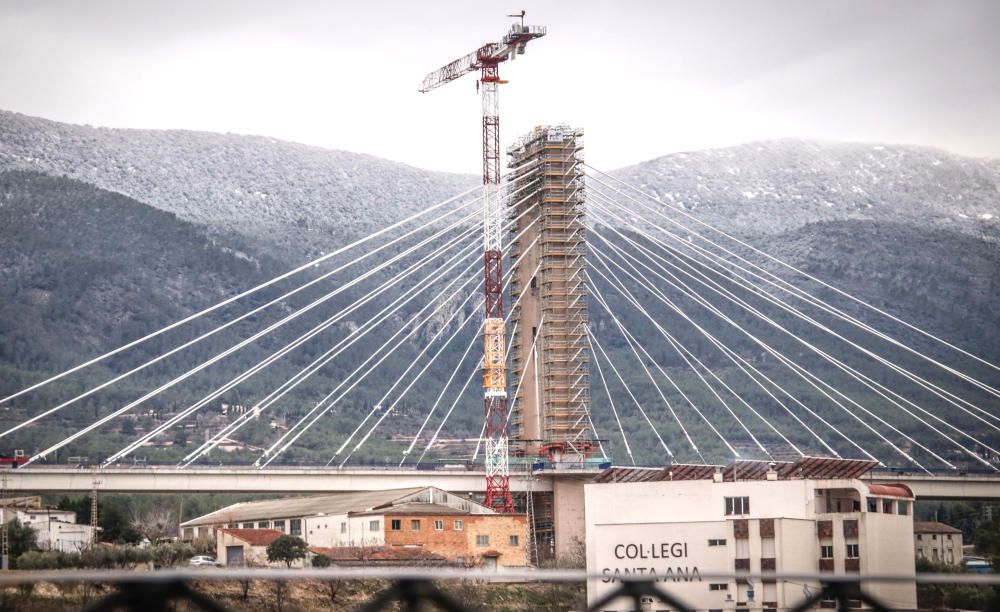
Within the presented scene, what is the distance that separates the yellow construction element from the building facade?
75.6ft

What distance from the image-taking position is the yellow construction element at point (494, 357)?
83.2 m

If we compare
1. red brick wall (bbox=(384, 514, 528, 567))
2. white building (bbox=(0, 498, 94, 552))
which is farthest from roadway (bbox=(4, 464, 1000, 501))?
red brick wall (bbox=(384, 514, 528, 567))

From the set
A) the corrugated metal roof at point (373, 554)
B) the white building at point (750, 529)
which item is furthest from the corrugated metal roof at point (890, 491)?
the corrugated metal roof at point (373, 554)

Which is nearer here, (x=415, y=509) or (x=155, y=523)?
(x=415, y=509)

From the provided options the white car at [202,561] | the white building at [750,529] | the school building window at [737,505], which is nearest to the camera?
the white building at [750,529]

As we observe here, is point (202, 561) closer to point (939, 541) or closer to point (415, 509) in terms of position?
point (415, 509)

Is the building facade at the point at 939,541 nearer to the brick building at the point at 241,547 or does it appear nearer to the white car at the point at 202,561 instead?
the brick building at the point at 241,547

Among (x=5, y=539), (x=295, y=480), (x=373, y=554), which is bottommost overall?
(x=373, y=554)

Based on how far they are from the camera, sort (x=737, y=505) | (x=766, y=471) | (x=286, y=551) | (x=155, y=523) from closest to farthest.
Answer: (x=737, y=505) < (x=286, y=551) < (x=766, y=471) < (x=155, y=523)

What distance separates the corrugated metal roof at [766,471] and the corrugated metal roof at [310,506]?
11165mm

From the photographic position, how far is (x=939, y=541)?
89438mm

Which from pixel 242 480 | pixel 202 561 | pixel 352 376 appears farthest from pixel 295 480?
pixel 352 376

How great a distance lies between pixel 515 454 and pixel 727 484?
29405 millimetres

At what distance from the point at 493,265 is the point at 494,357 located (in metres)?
5.41
